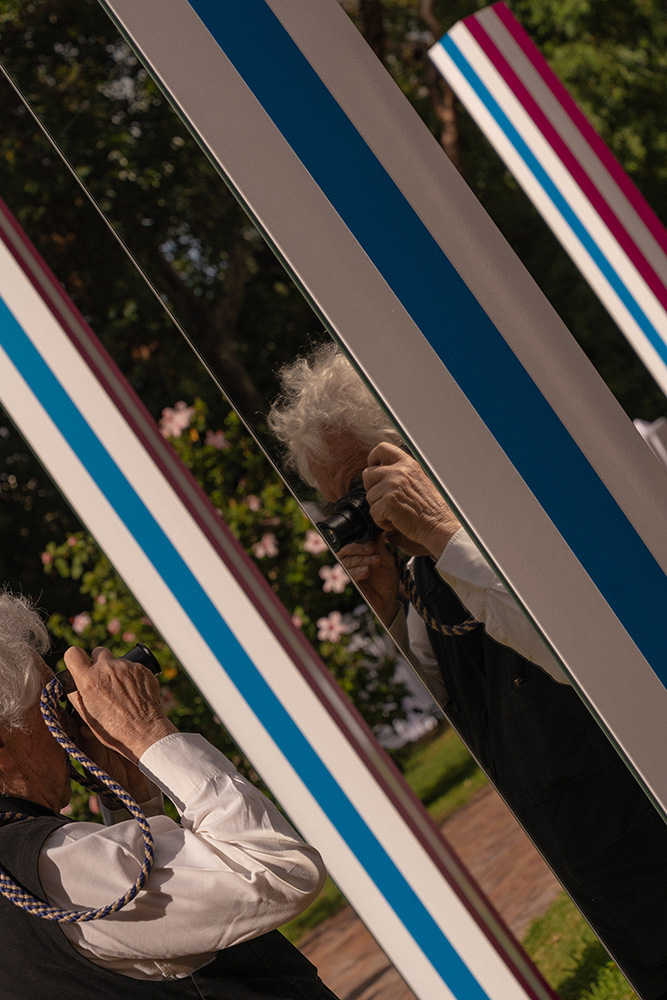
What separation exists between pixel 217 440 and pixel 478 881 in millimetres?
2755

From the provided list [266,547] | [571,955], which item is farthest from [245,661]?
[266,547]

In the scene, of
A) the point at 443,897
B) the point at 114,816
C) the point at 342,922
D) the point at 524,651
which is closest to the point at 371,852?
the point at 443,897

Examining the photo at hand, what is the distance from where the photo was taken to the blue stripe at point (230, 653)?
1.29 meters

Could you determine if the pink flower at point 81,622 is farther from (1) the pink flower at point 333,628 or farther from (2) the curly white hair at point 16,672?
(2) the curly white hair at point 16,672

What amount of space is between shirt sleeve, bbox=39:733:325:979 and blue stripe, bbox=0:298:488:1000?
0.54 ft

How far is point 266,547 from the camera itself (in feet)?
13.1

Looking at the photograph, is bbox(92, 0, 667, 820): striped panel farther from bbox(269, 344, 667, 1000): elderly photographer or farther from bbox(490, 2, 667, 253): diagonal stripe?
bbox(490, 2, 667, 253): diagonal stripe

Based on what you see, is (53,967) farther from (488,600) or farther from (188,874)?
(488,600)

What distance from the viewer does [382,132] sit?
1071 mm

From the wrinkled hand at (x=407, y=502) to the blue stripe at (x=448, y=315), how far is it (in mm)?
139

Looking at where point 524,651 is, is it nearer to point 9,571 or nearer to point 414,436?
point 414,436

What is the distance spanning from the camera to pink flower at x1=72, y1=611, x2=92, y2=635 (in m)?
4.23

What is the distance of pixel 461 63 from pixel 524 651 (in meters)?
2.18

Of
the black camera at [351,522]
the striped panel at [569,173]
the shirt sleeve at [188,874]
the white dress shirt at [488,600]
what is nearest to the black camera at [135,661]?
the shirt sleeve at [188,874]
